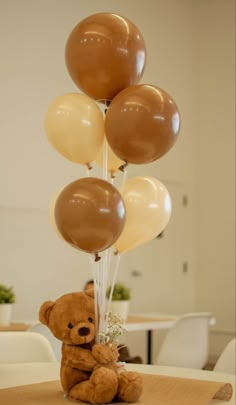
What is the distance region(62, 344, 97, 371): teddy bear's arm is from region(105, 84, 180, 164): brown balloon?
50cm

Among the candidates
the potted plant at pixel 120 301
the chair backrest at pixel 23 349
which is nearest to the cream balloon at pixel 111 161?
the chair backrest at pixel 23 349

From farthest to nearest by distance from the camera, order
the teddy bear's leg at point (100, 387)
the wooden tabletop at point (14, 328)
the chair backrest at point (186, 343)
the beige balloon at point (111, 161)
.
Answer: the chair backrest at point (186, 343), the wooden tabletop at point (14, 328), the beige balloon at point (111, 161), the teddy bear's leg at point (100, 387)

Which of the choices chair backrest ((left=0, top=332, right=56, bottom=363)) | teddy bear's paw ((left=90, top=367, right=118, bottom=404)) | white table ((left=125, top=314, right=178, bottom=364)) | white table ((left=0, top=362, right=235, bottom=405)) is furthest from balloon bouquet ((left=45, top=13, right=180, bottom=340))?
white table ((left=125, top=314, right=178, bottom=364))

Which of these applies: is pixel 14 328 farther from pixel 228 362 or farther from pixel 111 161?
pixel 111 161

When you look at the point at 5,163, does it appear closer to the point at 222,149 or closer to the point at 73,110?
the point at 222,149

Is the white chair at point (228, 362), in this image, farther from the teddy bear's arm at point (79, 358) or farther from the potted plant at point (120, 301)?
the potted plant at point (120, 301)

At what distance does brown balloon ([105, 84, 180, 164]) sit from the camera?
1.71m

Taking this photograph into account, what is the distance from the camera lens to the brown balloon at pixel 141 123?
1709mm

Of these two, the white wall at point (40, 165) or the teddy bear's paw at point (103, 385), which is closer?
the teddy bear's paw at point (103, 385)

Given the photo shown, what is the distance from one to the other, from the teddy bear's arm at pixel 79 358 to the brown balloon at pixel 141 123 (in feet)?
1.65

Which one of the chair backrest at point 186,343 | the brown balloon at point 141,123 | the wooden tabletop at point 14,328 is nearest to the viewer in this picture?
the brown balloon at point 141,123

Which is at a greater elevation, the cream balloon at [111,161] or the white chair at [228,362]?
the cream balloon at [111,161]

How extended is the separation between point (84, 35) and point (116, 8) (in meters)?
5.13

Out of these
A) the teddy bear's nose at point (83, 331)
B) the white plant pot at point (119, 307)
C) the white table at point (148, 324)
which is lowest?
the teddy bear's nose at point (83, 331)
